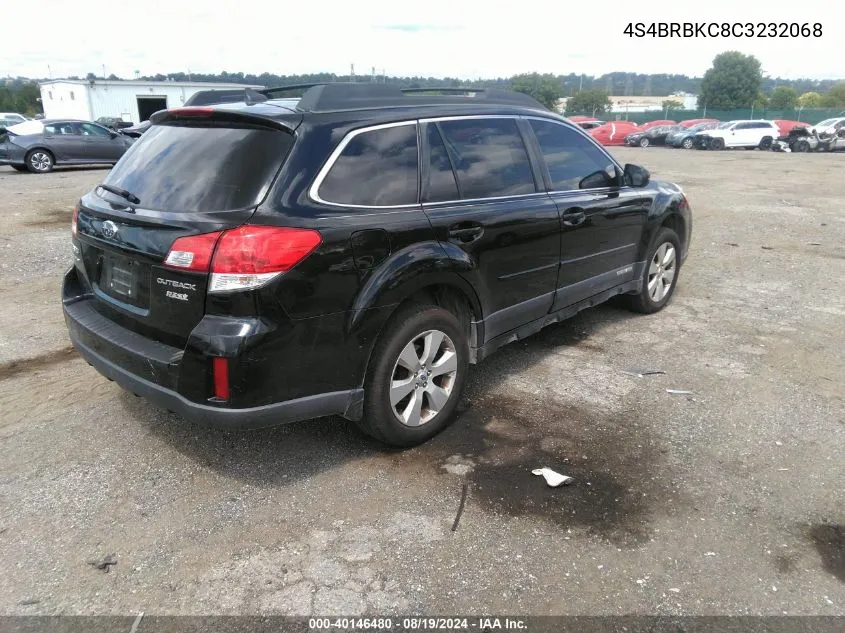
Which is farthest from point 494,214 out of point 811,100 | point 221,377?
point 811,100

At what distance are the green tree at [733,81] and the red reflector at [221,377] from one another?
303ft

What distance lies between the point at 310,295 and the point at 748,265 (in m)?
6.60

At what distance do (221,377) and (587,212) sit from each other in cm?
281

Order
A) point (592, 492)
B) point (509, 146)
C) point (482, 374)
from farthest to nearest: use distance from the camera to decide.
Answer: point (482, 374)
point (509, 146)
point (592, 492)

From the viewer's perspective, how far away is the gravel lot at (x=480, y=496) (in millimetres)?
2545

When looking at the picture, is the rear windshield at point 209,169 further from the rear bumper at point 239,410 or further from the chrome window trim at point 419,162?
the rear bumper at point 239,410

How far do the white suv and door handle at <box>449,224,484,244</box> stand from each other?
34827 millimetres

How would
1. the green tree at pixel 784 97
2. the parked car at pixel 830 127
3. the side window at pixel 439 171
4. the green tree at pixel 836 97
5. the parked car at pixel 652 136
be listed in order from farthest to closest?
the green tree at pixel 784 97 < the green tree at pixel 836 97 < the parked car at pixel 652 136 < the parked car at pixel 830 127 < the side window at pixel 439 171

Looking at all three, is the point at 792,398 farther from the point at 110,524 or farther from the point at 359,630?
the point at 110,524

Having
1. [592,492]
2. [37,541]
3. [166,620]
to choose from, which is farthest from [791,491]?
[37,541]

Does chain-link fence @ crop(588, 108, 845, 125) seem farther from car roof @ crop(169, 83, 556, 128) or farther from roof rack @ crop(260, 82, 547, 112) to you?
car roof @ crop(169, 83, 556, 128)

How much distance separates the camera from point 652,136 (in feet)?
124

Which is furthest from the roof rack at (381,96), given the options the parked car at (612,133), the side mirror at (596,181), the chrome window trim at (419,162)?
the parked car at (612,133)

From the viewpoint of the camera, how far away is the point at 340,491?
319 centimetres
